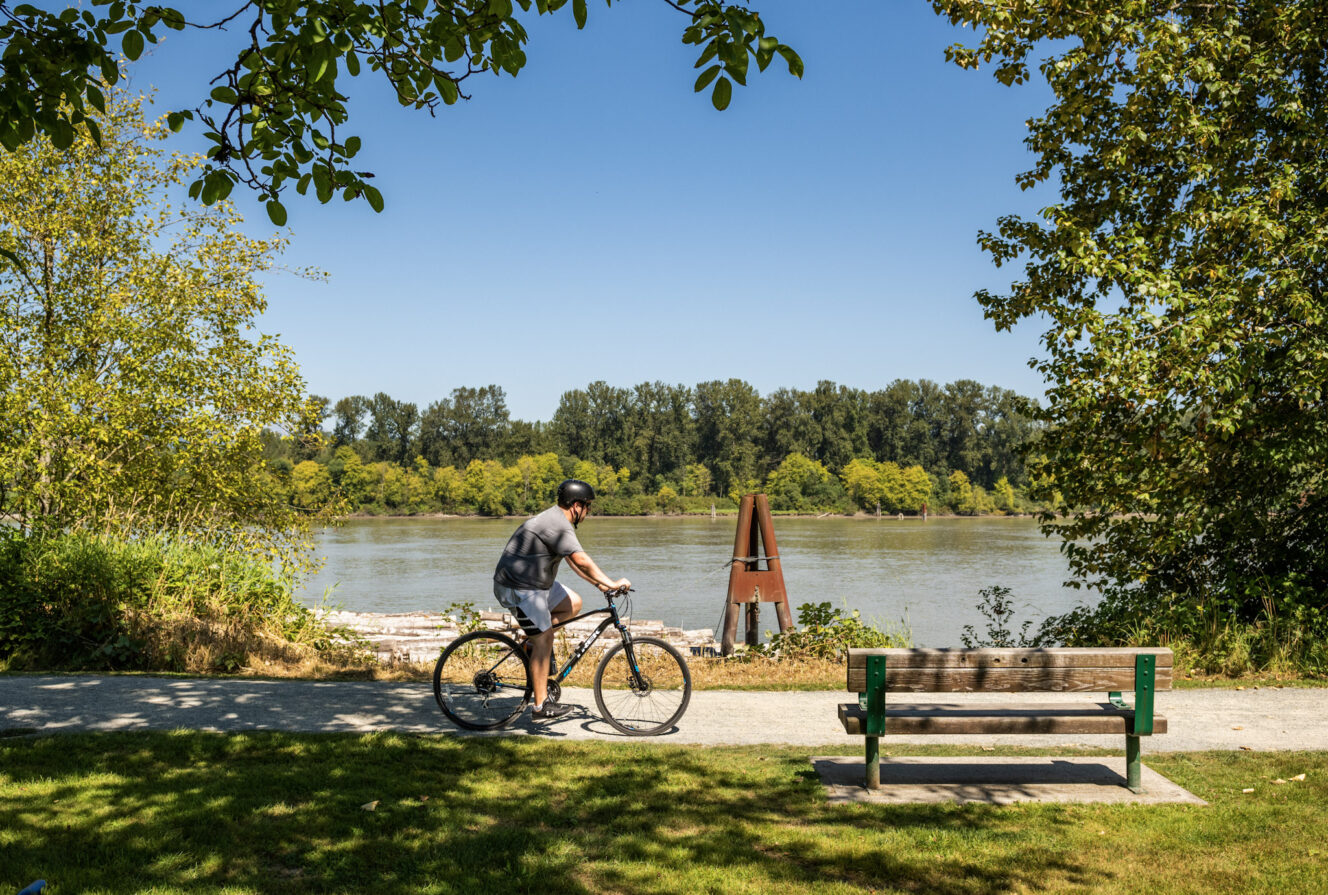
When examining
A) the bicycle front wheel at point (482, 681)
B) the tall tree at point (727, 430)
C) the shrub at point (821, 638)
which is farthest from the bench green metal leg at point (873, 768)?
the tall tree at point (727, 430)

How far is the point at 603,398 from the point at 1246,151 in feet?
377

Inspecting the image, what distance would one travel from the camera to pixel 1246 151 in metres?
10.4

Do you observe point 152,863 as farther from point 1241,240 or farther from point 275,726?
point 1241,240

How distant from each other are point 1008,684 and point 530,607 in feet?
9.61

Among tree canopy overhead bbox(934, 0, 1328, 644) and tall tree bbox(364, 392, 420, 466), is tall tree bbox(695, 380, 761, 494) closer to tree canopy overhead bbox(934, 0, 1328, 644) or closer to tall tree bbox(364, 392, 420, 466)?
tall tree bbox(364, 392, 420, 466)

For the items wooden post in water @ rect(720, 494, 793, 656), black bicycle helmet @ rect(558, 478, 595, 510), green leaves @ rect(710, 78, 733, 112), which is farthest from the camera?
wooden post in water @ rect(720, 494, 793, 656)

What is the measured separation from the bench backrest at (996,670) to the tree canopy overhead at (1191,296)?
4.64m

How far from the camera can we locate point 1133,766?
17.5 feet

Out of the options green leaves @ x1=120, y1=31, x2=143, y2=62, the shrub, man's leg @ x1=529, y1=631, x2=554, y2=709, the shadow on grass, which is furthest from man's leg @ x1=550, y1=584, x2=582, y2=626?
the shrub

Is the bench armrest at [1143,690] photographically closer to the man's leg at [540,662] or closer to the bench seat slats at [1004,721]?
the bench seat slats at [1004,721]

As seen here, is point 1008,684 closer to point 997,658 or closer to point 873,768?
point 997,658

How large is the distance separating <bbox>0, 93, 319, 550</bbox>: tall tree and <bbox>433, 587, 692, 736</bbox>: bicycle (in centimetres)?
678

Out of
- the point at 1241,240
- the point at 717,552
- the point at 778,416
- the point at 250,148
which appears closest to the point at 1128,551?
the point at 1241,240

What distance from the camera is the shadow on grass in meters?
4.00
